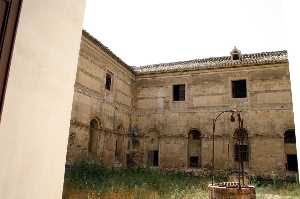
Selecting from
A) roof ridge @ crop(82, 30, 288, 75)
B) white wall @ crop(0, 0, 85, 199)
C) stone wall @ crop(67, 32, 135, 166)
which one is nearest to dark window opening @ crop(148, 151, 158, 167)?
stone wall @ crop(67, 32, 135, 166)

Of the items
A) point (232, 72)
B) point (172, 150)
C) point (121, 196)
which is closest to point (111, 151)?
point (172, 150)

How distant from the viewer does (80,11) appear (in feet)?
11.0

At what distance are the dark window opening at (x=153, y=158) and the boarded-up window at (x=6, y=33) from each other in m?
18.5

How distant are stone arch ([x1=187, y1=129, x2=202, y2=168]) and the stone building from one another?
7cm

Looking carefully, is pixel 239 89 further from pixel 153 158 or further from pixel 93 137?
pixel 93 137

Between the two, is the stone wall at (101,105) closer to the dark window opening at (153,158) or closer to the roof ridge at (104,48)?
the roof ridge at (104,48)

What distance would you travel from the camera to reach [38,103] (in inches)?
103

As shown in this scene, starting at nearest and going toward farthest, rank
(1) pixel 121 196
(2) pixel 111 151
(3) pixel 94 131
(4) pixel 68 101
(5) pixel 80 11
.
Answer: (4) pixel 68 101 → (5) pixel 80 11 → (1) pixel 121 196 → (3) pixel 94 131 → (2) pixel 111 151

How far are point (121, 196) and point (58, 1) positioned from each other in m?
8.06

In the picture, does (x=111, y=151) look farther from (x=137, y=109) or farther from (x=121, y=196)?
(x=121, y=196)

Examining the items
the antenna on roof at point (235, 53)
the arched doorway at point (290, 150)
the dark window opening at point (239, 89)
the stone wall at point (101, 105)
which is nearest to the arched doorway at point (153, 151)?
the stone wall at point (101, 105)

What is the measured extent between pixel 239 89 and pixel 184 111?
13.9ft

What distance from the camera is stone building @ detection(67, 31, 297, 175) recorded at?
54.4 feet

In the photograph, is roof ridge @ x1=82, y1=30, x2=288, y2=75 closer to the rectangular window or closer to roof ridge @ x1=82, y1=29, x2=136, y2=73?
roof ridge @ x1=82, y1=29, x2=136, y2=73
